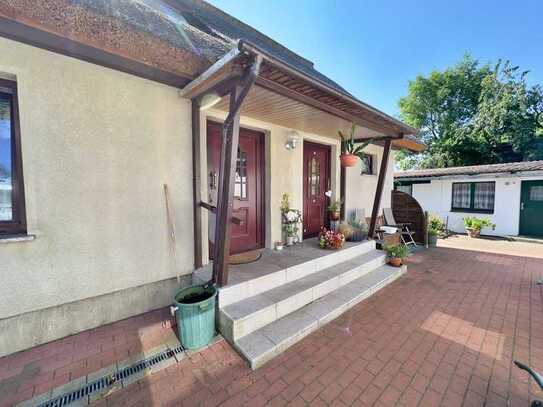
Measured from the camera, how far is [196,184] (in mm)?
3461

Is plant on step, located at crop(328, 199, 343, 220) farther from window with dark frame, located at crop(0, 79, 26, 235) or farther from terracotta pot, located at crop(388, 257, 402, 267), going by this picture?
window with dark frame, located at crop(0, 79, 26, 235)

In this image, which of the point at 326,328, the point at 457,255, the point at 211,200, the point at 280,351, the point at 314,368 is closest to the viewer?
the point at 314,368

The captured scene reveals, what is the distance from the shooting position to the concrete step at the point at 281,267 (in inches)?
115

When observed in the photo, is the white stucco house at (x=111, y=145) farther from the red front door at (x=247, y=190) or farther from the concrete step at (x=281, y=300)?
the concrete step at (x=281, y=300)

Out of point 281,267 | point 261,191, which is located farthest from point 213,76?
point 281,267

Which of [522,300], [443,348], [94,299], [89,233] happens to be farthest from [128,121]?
[522,300]

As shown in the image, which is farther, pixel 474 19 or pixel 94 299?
pixel 474 19

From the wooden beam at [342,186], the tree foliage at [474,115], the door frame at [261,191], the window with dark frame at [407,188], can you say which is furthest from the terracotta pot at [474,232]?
the door frame at [261,191]

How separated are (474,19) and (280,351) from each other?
14.0 metres

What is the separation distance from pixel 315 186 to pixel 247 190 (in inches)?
84.3

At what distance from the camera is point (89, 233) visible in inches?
106

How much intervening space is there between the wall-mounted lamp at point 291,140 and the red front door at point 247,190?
0.56 metres

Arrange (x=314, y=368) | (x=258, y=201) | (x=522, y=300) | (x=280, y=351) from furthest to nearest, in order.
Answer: (x=258, y=201) < (x=522, y=300) < (x=280, y=351) < (x=314, y=368)

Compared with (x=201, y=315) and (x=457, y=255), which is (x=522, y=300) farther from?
(x=201, y=315)
